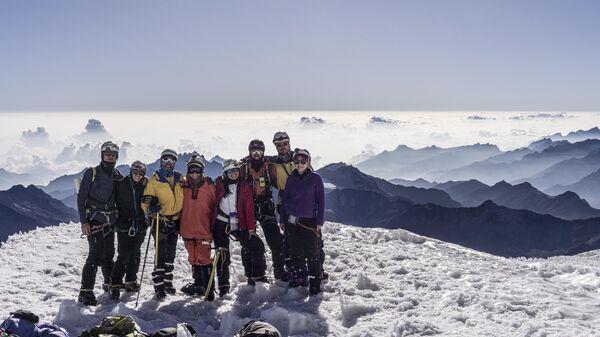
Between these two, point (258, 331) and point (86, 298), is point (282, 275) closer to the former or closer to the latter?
point (86, 298)

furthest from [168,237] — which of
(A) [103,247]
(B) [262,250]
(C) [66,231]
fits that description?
(C) [66,231]

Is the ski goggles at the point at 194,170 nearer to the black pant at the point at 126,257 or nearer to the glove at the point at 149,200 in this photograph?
the glove at the point at 149,200

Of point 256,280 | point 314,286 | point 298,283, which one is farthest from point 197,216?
point 314,286

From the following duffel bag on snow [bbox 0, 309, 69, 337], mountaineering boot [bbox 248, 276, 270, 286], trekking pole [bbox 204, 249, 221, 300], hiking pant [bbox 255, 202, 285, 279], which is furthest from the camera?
hiking pant [bbox 255, 202, 285, 279]

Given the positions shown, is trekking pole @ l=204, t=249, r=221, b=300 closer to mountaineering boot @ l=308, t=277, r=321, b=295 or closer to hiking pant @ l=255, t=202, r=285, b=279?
hiking pant @ l=255, t=202, r=285, b=279

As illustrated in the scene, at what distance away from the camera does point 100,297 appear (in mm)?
10500

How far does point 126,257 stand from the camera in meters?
10.5

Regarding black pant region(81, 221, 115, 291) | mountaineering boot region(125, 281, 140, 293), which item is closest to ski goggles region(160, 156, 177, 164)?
black pant region(81, 221, 115, 291)

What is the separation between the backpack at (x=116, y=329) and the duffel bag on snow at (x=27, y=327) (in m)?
0.67

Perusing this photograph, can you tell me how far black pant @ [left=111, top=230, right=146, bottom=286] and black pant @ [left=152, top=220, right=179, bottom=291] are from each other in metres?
0.49

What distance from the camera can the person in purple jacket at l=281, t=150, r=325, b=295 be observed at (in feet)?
35.7

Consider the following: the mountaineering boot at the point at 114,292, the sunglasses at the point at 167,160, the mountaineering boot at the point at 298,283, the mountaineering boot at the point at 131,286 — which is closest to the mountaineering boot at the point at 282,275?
the mountaineering boot at the point at 298,283

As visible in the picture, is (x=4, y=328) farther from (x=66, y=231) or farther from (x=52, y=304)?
(x=66, y=231)

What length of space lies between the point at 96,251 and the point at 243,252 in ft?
10.8
